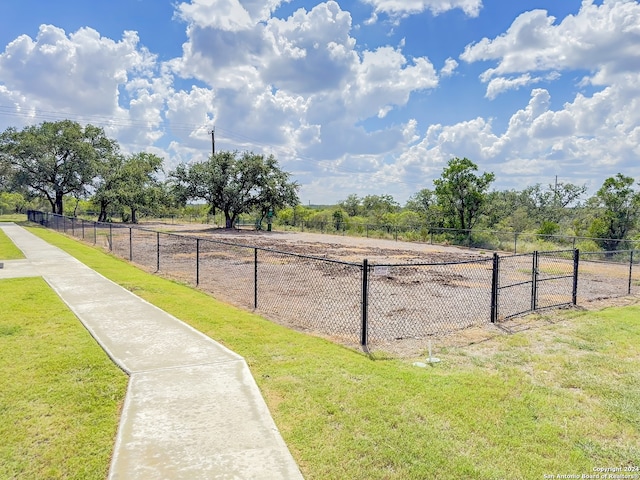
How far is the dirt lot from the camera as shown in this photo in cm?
719

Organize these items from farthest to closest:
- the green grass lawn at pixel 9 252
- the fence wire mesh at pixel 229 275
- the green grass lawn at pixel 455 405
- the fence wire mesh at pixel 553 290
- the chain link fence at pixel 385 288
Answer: the green grass lawn at pixel 9 252, the fence wire mesh at pixel 229 275, the fence wire mesh at pixel 553 290, the chain link fence at pixel 385 288, the green grass lawn at pixel 455 405

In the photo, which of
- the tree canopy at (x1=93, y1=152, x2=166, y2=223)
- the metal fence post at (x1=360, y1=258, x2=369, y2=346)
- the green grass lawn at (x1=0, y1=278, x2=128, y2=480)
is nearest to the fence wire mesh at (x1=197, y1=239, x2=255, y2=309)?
the metal fence post at (x1=360, y1=258, x2=369, y2=346)

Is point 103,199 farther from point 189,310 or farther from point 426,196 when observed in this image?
point 189,310

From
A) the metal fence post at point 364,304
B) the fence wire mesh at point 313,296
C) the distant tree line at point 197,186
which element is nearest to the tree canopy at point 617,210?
the distant tree line at point 197,186

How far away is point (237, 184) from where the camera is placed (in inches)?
1512

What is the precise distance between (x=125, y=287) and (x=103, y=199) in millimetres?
36188

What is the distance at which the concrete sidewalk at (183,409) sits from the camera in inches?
116

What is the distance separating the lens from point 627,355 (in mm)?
5781

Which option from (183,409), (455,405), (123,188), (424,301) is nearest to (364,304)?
(455,405)

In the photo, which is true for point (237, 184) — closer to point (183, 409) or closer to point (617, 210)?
point (617, 210)

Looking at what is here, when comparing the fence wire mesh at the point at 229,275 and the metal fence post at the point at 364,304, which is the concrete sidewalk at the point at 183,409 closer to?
the metal fence post at the point at 364,304

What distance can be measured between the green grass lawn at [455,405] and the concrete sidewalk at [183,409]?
0.23 m

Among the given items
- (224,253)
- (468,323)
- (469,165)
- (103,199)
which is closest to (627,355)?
(468,323)

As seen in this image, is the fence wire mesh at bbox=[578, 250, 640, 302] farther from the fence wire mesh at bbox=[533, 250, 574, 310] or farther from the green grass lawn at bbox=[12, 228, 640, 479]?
the green grass lawn at bbox=[12, 228, 640, 479]
